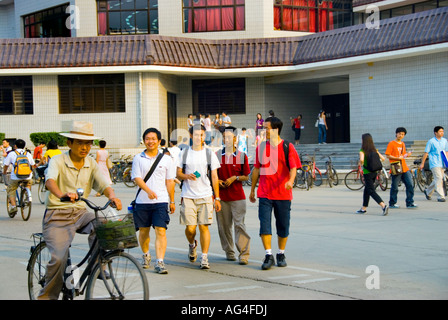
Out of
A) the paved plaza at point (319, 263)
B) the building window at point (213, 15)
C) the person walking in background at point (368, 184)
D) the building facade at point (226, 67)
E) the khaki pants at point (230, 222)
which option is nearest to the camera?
the paved plaza at point (319, 263)

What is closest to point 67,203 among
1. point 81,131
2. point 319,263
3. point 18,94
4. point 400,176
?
point 81,131

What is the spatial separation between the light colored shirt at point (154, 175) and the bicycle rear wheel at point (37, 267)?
86.2 inches

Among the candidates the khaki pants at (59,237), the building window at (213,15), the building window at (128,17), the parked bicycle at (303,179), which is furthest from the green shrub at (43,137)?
the khaki pants at (59,237)

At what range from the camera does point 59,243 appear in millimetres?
5930

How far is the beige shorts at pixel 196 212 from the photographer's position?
28.0ft

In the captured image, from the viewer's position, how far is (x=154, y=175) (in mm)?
8438

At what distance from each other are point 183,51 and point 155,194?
76.9ft

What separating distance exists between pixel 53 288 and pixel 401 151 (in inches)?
450

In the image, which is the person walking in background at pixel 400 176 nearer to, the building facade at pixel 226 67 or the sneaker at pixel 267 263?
the sneaker at pixel 267 263

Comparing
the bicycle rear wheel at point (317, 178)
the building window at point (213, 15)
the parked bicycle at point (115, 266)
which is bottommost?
the bicycle rear wheel at point (317, 178)

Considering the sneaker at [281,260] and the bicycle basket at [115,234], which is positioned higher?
the bicycle basket at [115,234]

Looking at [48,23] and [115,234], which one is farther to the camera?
[48,23]

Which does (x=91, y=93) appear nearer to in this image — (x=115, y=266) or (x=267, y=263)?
(x=267, y=263)
